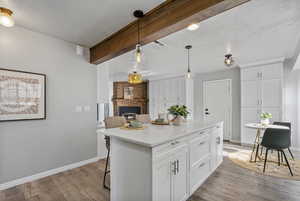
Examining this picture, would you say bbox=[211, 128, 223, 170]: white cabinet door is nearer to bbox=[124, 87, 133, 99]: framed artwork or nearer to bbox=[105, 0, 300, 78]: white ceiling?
bbox=[105, 0, 300, 78]: white ceiling

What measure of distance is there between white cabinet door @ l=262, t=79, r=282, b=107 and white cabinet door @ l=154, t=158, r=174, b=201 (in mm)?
3934

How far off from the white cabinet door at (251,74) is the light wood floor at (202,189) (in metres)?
2.79

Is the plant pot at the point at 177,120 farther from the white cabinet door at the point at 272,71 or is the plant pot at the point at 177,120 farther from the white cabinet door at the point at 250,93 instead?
the white cabinet door at the point at 272,71

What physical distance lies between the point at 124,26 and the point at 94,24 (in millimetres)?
446

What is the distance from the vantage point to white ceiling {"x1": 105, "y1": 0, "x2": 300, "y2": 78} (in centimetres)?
184

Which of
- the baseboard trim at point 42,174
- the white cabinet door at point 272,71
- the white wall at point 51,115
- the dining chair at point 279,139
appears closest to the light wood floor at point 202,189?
the baseboard trim at point 42,174

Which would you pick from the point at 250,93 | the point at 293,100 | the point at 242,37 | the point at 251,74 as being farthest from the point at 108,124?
the point at 293,100

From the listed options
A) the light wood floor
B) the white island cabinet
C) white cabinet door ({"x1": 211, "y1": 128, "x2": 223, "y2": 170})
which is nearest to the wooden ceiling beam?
the white island cabinet

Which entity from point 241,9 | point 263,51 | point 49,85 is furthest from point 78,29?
point 263,51

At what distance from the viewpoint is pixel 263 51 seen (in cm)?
332

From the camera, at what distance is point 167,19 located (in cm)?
174

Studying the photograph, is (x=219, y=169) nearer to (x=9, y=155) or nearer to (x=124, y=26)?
(x=124, y=26)

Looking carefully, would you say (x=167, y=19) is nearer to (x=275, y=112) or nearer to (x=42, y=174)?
(x=42, y=174)

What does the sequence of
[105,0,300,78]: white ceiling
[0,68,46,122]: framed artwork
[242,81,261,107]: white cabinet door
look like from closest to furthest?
[105,0,300,78]: white ceiling, [0,68,46,122]: framed artwork, [242,81,261,107]: white cabinet door
